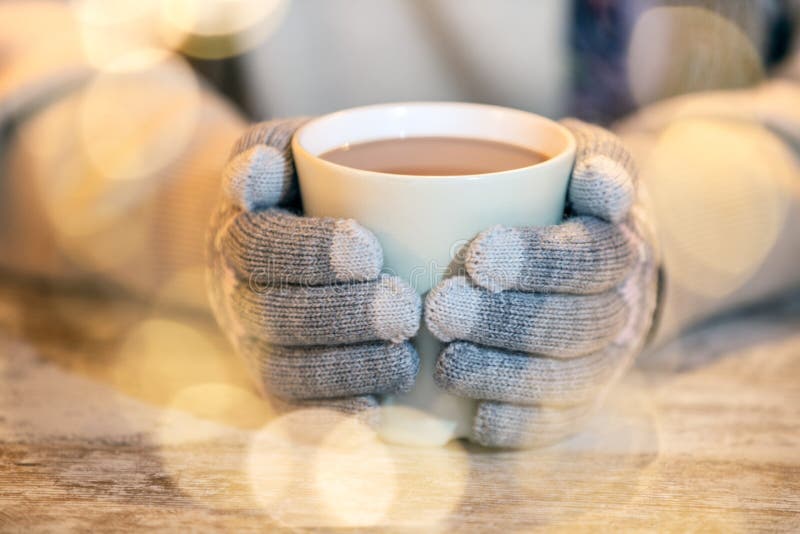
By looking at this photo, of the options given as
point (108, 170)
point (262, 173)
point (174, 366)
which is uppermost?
point (262, 173)

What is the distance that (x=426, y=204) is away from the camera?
48 centimetres

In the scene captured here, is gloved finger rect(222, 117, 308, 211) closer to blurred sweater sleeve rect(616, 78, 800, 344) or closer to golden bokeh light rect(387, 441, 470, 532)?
golden bokeh light rect(387, 441, 470, 532)

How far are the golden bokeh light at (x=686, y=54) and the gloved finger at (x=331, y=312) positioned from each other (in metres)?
0.59

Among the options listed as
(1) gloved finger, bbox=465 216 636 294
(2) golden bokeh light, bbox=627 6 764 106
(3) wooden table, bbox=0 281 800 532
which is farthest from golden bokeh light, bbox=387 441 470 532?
(2) golden bokeh light, bbox=627 6 764 106

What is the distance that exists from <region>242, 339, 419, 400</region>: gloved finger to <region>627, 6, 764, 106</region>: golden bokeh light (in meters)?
0.60

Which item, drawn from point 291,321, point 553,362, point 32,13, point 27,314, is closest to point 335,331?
point 291,321

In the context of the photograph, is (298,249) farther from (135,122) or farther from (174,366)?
(135,122)

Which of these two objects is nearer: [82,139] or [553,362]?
[553,362]

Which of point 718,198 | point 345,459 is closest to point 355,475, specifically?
point 345,459

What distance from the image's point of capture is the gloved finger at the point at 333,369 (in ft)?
1.69

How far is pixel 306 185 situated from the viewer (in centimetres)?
54

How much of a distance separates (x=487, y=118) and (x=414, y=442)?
0.26m

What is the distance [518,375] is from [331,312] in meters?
0.14

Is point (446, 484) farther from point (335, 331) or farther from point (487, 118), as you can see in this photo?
point (487, 118)
